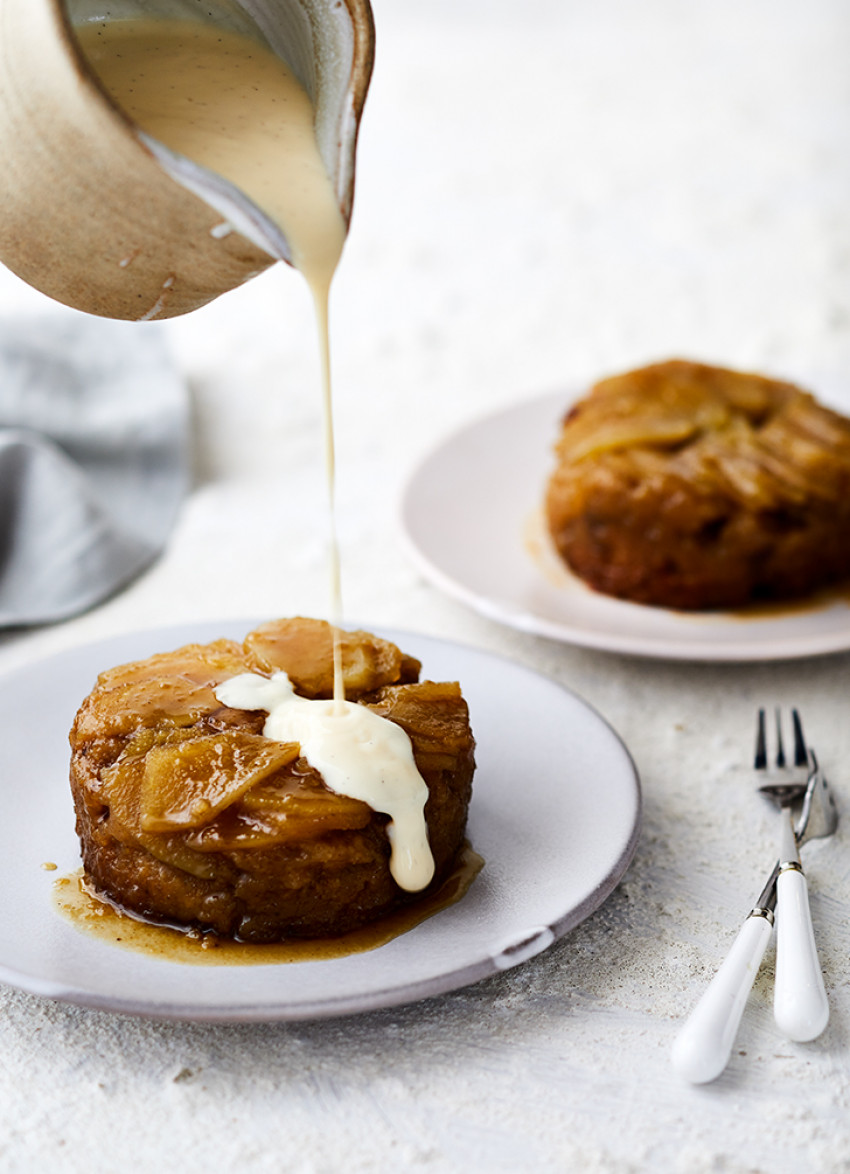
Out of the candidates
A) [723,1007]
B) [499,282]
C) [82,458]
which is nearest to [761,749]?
[723,1007]

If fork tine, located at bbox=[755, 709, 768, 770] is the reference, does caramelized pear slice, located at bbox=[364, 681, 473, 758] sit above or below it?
above

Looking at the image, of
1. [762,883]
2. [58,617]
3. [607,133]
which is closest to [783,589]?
[762,883]

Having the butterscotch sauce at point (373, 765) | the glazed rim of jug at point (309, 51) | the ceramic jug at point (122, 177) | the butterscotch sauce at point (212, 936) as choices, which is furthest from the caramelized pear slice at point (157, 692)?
the glazed rim of jug at point (309, 51)

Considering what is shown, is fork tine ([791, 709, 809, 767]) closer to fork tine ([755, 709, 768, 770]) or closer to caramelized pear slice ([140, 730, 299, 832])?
fork tine ([755, 709, 768, 770])

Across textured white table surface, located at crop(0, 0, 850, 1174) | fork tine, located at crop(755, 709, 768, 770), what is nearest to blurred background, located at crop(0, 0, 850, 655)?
textured white table surface, located at crop(0, 0, 850, 1174)

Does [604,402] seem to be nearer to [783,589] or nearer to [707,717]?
[783,589]

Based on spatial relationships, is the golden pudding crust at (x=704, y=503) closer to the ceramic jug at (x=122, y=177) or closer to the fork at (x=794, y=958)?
the fork at (x=794, y=958)
